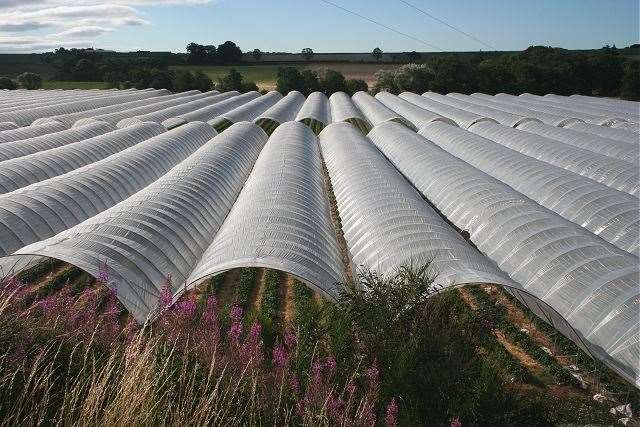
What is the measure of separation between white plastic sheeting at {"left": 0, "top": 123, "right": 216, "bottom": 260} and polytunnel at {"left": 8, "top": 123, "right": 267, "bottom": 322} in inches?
93.9

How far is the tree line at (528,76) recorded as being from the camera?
7344cm

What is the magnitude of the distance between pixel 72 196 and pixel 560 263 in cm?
1602

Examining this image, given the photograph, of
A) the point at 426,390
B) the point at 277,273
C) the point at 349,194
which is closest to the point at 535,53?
the point at 349,194

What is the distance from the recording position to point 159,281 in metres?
12.5

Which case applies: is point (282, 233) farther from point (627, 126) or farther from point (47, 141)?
point (627, 126)

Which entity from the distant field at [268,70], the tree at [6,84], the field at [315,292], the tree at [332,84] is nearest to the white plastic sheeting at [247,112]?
the tree at [332,84]

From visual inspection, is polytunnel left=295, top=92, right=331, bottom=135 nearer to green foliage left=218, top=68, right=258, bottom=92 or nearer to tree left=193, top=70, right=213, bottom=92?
green foliage left=218, top=68, right=258, bottom=92

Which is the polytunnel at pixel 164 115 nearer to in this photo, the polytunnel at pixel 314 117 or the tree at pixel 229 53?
the polytunnel at pixel 314 117

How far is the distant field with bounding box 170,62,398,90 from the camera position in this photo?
106 meters

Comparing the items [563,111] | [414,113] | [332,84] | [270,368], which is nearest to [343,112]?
[414,113]

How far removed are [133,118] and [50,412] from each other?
3953 cm

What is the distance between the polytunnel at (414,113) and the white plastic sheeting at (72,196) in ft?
80.3

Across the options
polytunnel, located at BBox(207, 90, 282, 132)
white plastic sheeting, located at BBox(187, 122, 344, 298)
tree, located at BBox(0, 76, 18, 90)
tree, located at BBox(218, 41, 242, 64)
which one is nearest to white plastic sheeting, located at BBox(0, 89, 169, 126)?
polytunnel, located at BBox(207, 90, 282, 132)

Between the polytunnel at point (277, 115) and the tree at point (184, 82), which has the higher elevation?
the polytunnel at point (277, 115)
